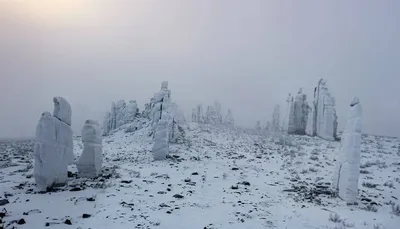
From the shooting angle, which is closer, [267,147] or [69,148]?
[69,148]

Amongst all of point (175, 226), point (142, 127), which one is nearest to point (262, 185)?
point (175, 226)

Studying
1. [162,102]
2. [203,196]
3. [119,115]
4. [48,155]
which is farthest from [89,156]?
[119,115]

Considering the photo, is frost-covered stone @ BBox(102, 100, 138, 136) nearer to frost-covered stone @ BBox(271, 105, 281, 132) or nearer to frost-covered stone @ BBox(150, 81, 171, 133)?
frost-covered stone @ BBox(150, 81, 171, 133)

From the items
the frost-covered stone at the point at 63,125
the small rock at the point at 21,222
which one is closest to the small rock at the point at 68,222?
the small rock at the point at 21,222

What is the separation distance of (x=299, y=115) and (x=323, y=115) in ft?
14.2

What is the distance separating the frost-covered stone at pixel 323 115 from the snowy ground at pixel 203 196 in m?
14.1

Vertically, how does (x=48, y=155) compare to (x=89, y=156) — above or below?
above

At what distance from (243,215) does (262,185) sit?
5.26 metres

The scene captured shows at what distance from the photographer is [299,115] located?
4284cm

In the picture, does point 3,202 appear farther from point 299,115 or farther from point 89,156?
point 299,115

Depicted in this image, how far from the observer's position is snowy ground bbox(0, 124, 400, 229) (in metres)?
10.7

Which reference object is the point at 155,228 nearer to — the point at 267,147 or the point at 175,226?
the point at 175,226

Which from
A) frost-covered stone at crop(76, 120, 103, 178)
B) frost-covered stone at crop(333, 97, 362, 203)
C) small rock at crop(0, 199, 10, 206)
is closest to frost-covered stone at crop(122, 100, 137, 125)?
frost-covered stone at crop(76, 120, 103, 178)

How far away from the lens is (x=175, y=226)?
10.2 metres
